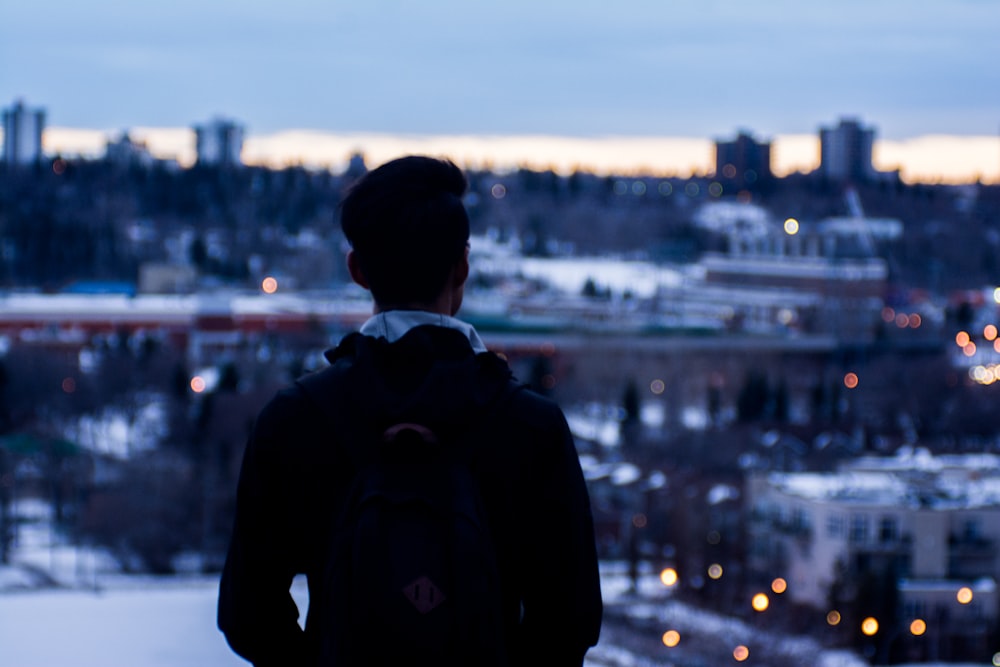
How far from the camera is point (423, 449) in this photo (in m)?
0.65

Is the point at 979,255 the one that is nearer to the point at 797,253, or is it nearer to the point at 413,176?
the point at 797,253

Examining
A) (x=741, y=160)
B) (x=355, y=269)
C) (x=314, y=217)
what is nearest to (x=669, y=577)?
(x=355, y=269)

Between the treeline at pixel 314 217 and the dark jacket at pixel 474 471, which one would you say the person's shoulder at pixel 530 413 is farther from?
the treeline at pixel 314 217

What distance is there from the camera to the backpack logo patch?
0.63 m

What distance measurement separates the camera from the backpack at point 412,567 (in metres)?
0.63

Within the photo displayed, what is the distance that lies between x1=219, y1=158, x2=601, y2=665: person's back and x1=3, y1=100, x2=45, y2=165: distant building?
961 inches

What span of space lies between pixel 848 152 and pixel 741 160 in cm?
298

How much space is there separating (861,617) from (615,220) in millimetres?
22185

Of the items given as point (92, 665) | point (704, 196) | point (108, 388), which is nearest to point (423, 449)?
point (92, 665)

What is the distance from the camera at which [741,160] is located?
30000 mm

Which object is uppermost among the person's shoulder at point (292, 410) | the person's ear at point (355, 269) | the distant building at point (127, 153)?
the distant building at point (127, 153)

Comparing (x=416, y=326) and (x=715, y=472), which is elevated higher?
(x=416, y=326)

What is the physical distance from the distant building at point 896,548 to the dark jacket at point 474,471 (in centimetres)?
474

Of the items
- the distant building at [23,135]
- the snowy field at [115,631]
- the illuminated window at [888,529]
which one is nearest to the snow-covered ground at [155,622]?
the snowy field at [115,631]
